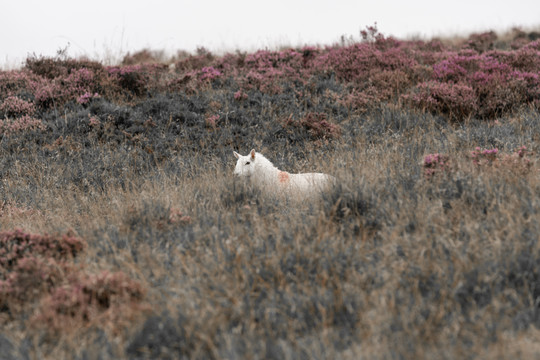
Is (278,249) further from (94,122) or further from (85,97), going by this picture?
(85,97)

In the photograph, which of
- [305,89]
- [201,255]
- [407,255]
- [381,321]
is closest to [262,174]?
[201,255]

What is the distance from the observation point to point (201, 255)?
14.3ft

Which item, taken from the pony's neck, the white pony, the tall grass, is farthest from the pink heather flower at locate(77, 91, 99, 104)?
the pony's neck

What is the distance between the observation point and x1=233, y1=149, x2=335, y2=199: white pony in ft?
19.6

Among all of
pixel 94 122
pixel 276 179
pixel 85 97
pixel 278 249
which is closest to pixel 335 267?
pixel 278 249

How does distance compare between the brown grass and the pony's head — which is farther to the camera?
the pony's head

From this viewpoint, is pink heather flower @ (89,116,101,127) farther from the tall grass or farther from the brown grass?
the brown grass

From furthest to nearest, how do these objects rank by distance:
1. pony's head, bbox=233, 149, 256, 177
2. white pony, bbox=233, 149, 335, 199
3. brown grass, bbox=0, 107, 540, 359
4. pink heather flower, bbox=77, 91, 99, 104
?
pink heather flower, bbox=77, 91, 99, 104, pony's head, bbox=233, 149, 256, 177, white pony, bbox=233, 149, 335, 199, brown grass, bbox=0, 107, 540, 359

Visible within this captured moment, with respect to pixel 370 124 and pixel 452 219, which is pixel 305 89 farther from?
pixel 452 219

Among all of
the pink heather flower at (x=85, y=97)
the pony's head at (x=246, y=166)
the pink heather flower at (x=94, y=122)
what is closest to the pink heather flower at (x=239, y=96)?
the pink heather flower at (x=94, y=122)

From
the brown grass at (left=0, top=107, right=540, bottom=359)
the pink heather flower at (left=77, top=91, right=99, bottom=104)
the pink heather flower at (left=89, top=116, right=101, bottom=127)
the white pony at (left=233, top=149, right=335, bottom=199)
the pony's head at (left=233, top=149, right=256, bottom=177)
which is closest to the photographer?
the brown grass at (left=0, top=107, right=540, bottom=359)

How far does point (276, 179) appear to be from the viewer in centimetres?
654

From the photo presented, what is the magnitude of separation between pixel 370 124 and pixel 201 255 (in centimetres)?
670

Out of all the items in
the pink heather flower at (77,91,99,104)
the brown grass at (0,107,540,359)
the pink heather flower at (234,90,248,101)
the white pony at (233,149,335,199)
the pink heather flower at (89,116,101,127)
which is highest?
the pink heather flower at (77,91,99,104)
